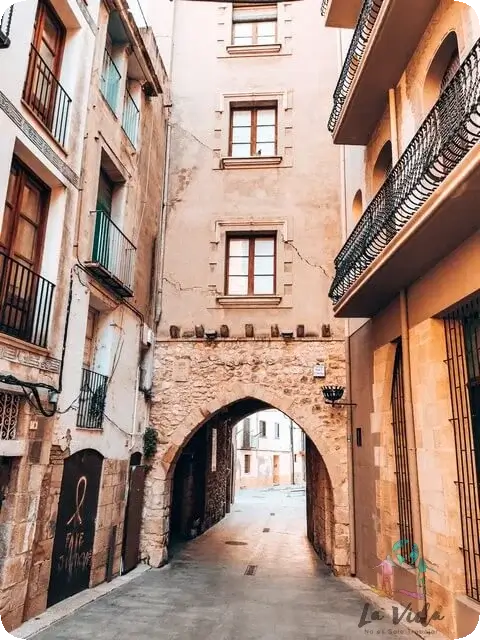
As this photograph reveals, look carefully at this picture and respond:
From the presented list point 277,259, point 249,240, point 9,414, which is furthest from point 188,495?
point 9,414

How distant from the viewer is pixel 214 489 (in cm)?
1398

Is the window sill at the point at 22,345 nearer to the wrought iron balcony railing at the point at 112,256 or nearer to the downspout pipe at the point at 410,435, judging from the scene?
the wrought iron balcony railing at the point at 112,256

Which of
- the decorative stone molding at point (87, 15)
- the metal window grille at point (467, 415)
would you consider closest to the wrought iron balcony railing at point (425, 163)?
the metal window grille at point (467, 415)

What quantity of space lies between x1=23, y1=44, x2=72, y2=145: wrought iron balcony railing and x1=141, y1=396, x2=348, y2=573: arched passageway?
17.0 feet

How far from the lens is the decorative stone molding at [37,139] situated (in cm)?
515

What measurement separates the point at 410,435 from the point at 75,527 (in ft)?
13.9

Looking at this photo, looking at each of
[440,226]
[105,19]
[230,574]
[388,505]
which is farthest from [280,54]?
[230,574]

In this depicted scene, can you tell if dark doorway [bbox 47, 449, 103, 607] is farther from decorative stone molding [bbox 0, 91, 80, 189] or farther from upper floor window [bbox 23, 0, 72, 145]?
upper floor window [bbox 23, 0, 72, 145]

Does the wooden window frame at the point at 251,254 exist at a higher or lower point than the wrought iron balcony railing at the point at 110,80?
lower

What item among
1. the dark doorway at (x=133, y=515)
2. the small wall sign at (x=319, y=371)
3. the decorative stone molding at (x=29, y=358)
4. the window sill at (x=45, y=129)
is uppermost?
the window sill at (x=45, y=129)

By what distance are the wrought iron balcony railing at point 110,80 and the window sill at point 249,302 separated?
368 cm

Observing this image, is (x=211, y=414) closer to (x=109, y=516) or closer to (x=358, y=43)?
(x=109, y=516)

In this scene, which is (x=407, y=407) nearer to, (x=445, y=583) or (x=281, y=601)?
(x=445, y=583)

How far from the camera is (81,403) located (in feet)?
22.0
